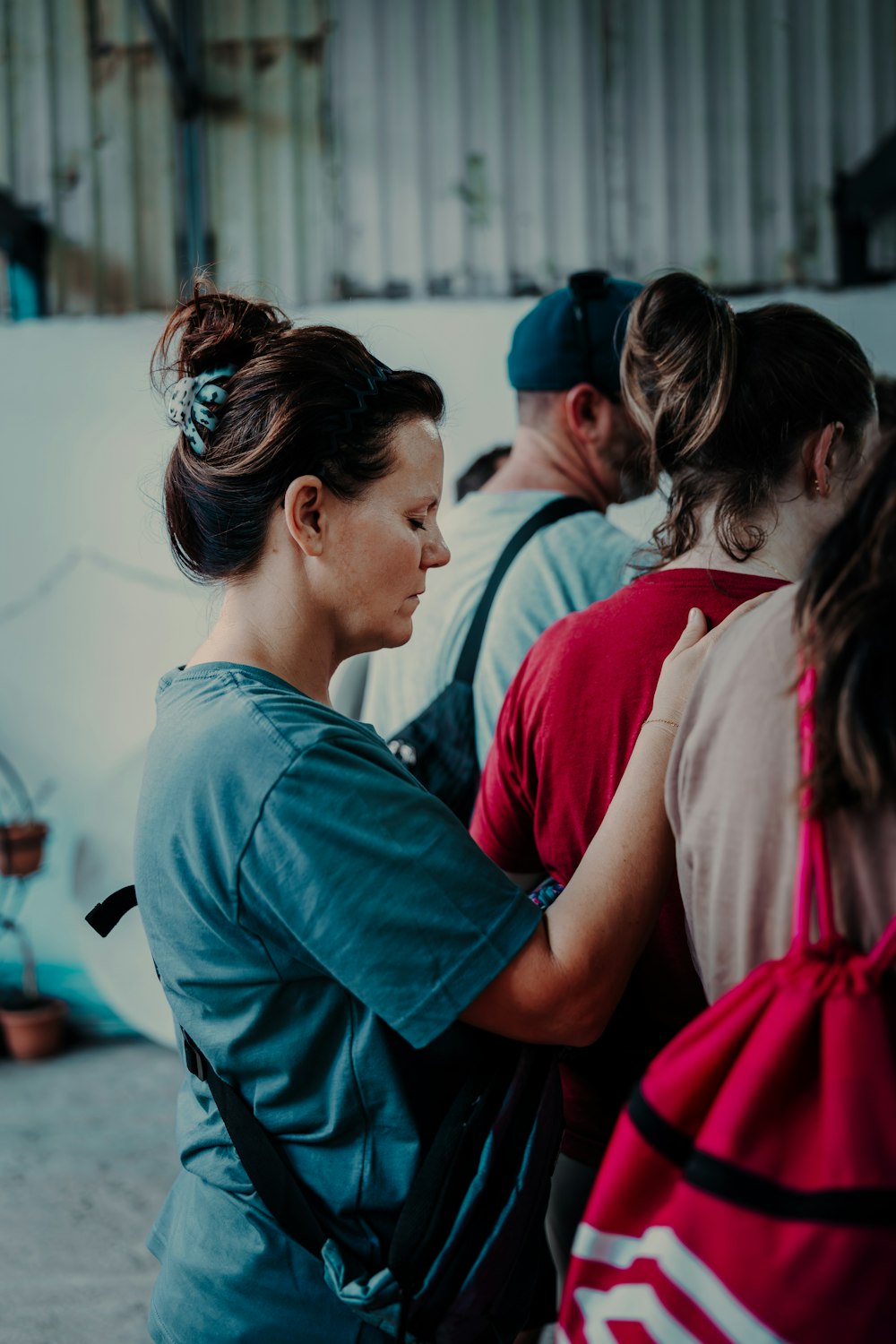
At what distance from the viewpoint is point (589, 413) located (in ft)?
6.08

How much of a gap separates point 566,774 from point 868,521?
0.53 m

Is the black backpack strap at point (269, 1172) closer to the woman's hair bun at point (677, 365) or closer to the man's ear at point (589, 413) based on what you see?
the woman's hair bun at point (677, 365)

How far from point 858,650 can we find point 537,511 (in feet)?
3.61

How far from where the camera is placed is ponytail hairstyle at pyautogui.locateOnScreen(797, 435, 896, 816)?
0.71 metres

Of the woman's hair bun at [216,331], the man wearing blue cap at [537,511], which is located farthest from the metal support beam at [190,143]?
the woman's hair bun at [216,331]

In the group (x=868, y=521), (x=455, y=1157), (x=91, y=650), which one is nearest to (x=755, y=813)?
(x=868, y=521)

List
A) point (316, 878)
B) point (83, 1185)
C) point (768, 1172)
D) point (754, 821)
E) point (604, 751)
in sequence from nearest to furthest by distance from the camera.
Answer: point (768, 1172), point (754, 821), point (316, 878), point (604, 751), point (83, 1185)

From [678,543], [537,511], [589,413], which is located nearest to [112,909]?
[678,543]

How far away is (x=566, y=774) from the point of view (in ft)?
3.95

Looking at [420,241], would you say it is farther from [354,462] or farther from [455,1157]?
[455,1157]

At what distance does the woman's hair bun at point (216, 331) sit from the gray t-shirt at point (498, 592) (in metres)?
0.63

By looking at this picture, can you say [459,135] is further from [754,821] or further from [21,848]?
[754,821]

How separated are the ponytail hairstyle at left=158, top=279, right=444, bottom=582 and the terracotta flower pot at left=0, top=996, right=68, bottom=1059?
3376mm

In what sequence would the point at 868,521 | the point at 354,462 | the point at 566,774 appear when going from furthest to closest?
the point at 566,774 → the point at 354,462 → the point at 868,521
